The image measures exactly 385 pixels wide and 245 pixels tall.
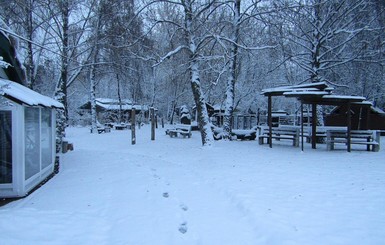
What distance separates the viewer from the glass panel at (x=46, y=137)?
7.65 metres

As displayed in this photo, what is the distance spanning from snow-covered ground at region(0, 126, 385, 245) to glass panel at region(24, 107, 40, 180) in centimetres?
52

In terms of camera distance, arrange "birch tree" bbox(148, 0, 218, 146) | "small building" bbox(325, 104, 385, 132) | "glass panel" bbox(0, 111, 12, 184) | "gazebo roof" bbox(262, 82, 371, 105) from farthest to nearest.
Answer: "small building" bbox(325, 104, 385, 132) → "birch tree" bbox(148, 0, 218, 146) → "gazebo roof" bbox(262, 82, 371, 105) → "glass panel" bbox(0, 111, 12, 184)

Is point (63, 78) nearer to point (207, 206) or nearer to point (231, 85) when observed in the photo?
point (231, 85)

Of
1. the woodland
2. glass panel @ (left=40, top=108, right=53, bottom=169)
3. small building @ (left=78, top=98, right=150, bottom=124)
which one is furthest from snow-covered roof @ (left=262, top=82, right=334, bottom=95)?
small building @ (left=78, top=98, right=150, bottom=124)

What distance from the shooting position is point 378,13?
589 inches

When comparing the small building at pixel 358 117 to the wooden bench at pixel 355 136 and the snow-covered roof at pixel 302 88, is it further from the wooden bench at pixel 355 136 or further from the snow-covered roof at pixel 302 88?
the snow-covered roof at pixel 302 88

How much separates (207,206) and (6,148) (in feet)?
13.8

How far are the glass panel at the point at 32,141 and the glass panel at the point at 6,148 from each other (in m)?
0.36

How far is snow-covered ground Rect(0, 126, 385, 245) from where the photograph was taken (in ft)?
12.6

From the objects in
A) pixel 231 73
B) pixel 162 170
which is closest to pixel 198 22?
pixel 231 73

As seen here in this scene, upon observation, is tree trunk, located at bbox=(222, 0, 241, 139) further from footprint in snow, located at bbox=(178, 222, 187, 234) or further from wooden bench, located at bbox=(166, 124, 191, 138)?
footprint in snow, located at bbox=(178, 222, 187, 234)

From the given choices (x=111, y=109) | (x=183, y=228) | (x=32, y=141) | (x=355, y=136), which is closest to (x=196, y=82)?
(x=355, y=136)

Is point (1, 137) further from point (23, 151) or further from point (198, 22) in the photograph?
point (198, 22)

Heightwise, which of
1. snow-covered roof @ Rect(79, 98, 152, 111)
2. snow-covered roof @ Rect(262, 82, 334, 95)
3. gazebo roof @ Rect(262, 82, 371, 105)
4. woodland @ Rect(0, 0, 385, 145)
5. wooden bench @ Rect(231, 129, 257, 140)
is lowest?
wooden bench @ Rect(231, 129, 257, 140)
